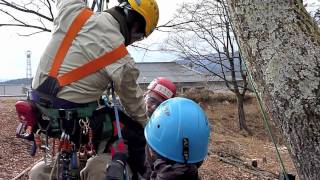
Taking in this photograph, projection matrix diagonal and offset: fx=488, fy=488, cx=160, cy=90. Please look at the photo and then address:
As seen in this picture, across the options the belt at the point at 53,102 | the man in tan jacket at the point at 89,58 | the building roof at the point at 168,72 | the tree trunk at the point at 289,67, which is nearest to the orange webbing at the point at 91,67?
the man in tan jacket at the point at 89,58

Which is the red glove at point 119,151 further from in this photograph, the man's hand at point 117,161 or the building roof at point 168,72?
the building roof at point 168,72

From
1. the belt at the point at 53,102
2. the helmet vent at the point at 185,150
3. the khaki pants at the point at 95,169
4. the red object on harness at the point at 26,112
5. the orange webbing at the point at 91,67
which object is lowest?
the khaki pants at the point at 95,169

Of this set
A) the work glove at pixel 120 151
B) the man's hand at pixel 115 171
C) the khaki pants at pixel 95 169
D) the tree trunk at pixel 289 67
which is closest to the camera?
the tree trunk at pixel 289 67

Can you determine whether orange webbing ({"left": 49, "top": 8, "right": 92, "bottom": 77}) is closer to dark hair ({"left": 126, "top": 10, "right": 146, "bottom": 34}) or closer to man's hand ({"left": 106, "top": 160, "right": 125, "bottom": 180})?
dark hair ({"left": 126, "top": 10, "right": 146, "bottom": 34})

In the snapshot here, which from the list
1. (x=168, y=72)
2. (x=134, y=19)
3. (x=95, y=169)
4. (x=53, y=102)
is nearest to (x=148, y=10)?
(x=134, y=19)

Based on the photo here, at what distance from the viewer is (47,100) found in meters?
3.45

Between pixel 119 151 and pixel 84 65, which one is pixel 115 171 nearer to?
pixel 119 151

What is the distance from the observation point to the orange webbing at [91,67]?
3.39m

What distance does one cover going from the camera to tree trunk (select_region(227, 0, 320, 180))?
2.45m

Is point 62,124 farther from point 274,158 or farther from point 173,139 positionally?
point 274,158

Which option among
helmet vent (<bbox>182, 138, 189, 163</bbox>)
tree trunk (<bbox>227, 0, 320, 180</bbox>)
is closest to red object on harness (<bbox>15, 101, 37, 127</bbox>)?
helmet vent (<bbox>182, 138, 189, 163</bbox>)

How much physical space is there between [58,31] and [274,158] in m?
11.6

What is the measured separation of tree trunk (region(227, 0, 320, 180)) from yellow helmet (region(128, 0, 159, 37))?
3.52ft

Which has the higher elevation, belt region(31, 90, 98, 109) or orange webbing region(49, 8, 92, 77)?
orange webbing region(49, 8, 92, 77)
